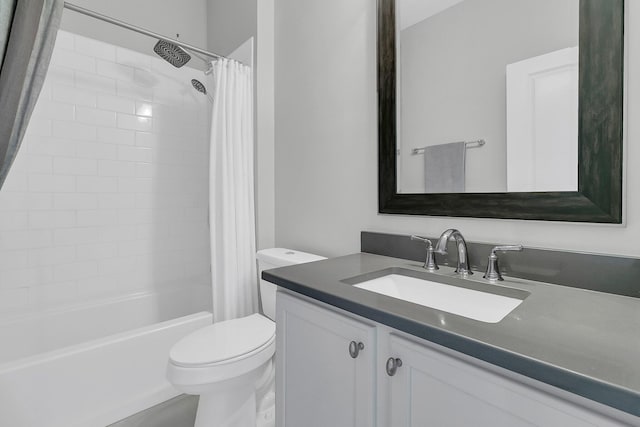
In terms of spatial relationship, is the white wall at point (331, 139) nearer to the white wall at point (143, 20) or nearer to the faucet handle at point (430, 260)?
the faucet handle at point (430, 260)

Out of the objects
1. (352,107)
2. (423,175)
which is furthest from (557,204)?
(352,107)

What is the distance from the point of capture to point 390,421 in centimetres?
70

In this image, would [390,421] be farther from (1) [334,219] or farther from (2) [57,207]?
(2) [57,207]

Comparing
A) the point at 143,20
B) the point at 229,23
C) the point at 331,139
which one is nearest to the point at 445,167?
the point at 331,139

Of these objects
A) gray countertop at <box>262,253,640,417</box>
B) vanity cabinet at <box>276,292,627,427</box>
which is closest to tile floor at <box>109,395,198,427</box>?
vanity cabinet at <box>276,292,627,427</box>

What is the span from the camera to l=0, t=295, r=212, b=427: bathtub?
4.26ft

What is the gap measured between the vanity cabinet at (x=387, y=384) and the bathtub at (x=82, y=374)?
0.95 metres

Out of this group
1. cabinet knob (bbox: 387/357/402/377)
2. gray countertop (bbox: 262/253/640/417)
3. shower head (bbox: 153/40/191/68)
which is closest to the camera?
gray countertop (bbox: 262/253/640/417)

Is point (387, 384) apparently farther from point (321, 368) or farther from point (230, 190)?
point (230, 190)

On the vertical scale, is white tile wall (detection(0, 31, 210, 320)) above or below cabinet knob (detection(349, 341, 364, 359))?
above

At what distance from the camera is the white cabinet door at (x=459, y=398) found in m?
0.49

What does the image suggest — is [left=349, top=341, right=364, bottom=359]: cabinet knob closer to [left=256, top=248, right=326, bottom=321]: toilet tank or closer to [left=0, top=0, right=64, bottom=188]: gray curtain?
[left=256, top=248, right=326, bottom=321]: toilet tank

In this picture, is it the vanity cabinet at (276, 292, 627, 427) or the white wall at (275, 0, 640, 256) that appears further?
the white wall at (275, 0, 640, 256)

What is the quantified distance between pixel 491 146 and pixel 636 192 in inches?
15.5
